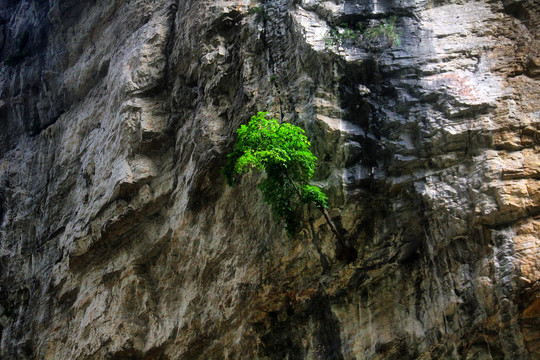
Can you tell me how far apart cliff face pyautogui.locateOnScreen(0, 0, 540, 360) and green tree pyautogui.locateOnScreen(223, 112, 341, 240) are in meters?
0.37

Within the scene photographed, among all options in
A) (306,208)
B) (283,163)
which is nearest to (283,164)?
(283,163)

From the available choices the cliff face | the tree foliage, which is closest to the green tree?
the tree foliage

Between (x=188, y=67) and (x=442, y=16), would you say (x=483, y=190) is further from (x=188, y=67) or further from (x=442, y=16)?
(x=188, y=67)

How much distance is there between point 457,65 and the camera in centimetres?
1091

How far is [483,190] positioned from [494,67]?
238 cm

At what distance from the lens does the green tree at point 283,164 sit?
10.5 m

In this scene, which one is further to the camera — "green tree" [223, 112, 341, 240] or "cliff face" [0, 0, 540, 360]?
"green tree" [223, 112, 341, 240]

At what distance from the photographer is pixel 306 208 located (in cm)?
1109

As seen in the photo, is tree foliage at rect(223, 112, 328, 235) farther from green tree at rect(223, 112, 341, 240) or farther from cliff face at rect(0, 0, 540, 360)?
cliff face at rect(0, 0, 540, 360)

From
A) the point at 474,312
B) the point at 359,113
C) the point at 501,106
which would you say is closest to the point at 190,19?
the point at 359,113

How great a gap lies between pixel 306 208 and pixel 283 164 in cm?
98

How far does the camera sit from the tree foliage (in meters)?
10.5

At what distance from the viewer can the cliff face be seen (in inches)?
370

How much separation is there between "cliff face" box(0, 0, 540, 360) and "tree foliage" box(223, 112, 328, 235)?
0.41 meters
